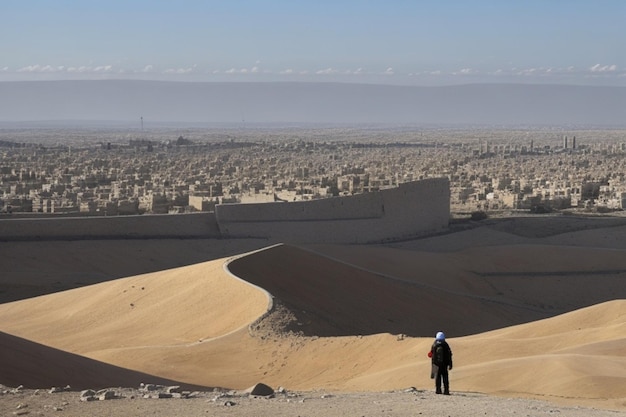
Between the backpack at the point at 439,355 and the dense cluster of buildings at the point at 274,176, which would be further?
the dense cluster of buildings at the point at 274,176

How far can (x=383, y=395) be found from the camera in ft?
41.4

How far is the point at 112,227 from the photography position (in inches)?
1281

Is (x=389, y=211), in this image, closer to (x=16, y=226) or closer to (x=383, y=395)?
(x=16, y=226)

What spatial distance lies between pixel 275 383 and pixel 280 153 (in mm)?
83719

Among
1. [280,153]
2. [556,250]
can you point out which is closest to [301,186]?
[556,250]

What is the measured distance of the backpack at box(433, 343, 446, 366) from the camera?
41.7ft

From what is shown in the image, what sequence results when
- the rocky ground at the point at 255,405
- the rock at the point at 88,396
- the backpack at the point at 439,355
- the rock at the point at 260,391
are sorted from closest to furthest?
1. the rocky ground at the point at 255,405
2. the rock at the point at 88,396
3. the rock at the point at 260,391
4. the backpack at the point at 439,355

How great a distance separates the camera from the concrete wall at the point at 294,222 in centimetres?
3200

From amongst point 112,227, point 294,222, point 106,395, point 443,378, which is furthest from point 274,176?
point 106,395

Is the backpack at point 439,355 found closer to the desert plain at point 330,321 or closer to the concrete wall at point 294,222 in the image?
the desert plain at point 330,321

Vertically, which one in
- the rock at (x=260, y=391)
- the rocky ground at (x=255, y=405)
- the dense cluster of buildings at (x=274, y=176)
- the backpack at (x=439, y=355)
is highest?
the backpack at (x=439, y=355)

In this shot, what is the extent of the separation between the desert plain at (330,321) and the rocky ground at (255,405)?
0.13ft

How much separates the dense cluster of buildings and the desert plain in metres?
7.39

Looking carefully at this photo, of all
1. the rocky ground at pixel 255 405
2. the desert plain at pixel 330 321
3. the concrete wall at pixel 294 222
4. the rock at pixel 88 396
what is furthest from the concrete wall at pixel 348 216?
the rock at pixel 88 396
